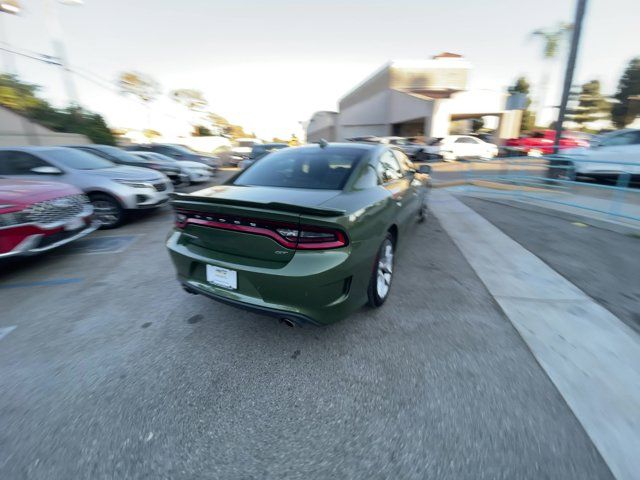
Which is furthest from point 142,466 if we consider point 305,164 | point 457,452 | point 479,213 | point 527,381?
point 479,213

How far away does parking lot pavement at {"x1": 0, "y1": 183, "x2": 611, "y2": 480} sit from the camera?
1598mm

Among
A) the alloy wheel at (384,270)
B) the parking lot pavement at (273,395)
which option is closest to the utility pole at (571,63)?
the alloy wheel at (384,270)

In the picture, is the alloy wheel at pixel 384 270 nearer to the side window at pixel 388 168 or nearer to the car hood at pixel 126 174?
the side window at pixel 388 168

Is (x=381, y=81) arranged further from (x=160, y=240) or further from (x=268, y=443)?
(x=268, y=443)

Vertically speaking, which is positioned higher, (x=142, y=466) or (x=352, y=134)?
(x=352, y=134)

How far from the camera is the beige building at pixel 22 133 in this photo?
1554 centimetres

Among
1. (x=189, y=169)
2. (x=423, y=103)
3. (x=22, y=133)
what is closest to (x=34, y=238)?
(x=189, y=169)

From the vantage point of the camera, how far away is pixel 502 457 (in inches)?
63.1

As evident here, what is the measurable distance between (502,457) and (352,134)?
39642 millimetres

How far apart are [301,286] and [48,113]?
26.1 m

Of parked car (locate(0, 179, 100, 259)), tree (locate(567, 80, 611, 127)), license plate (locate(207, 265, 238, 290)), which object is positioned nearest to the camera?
license plate (locate(207, 265, 238, 290))

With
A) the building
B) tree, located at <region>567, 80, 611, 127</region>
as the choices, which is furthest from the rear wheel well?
tree, located at <region>567, 80, 611, 127</region>

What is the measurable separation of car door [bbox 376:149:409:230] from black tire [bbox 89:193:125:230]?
5.07 metres

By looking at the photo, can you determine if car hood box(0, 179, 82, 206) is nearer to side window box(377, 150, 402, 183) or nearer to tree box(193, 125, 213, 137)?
side window box(377, 150, 402, 183)
